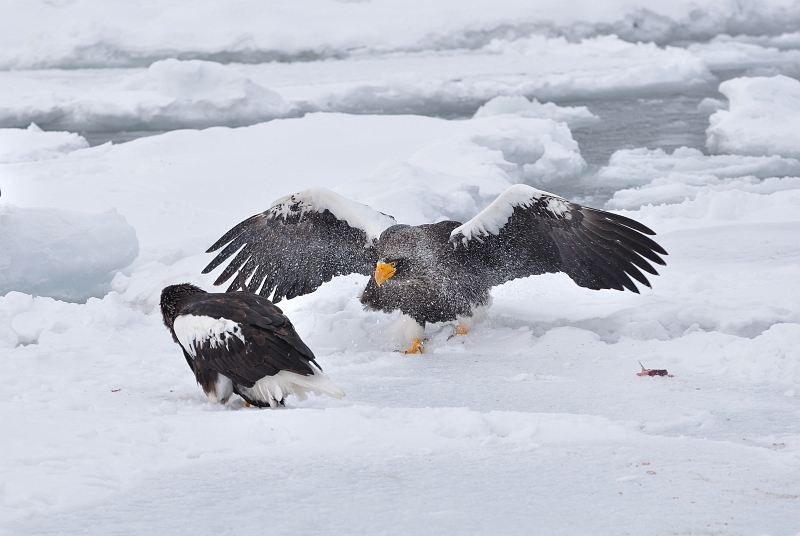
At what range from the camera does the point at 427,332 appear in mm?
4691

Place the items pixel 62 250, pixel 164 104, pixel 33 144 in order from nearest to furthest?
pixel 62 250 < pixel 33 144 < pixel 164 104

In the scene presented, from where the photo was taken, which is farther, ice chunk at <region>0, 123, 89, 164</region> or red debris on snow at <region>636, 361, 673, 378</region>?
ice chunk at <region>0, 123, 89, 164</region>

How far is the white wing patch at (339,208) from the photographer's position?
466cm

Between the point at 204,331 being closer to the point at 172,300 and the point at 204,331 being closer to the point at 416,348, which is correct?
the point at 172,300

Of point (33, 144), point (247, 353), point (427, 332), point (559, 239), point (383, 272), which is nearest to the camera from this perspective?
point (247, 353)

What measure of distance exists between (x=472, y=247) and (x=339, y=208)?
0.81m

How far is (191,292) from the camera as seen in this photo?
→ 3703 millimetres

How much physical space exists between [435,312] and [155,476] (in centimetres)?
218

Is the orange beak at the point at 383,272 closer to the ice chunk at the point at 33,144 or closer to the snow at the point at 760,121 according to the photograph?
the ice chunk at the point at 33,144

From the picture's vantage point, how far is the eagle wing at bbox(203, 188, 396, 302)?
15.6ft

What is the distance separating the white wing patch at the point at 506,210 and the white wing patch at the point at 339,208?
1.69ft

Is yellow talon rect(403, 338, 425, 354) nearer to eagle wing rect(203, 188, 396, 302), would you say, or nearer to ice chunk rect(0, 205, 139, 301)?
eagle wing rect(203, 188, 396, 302)

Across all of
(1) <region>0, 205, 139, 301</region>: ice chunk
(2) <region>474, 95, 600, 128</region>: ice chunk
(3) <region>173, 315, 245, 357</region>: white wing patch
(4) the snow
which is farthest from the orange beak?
(2) <region>474, 95, 600, 128</region>: ice chunk

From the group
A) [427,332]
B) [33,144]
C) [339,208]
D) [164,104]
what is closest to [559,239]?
[427,332]
